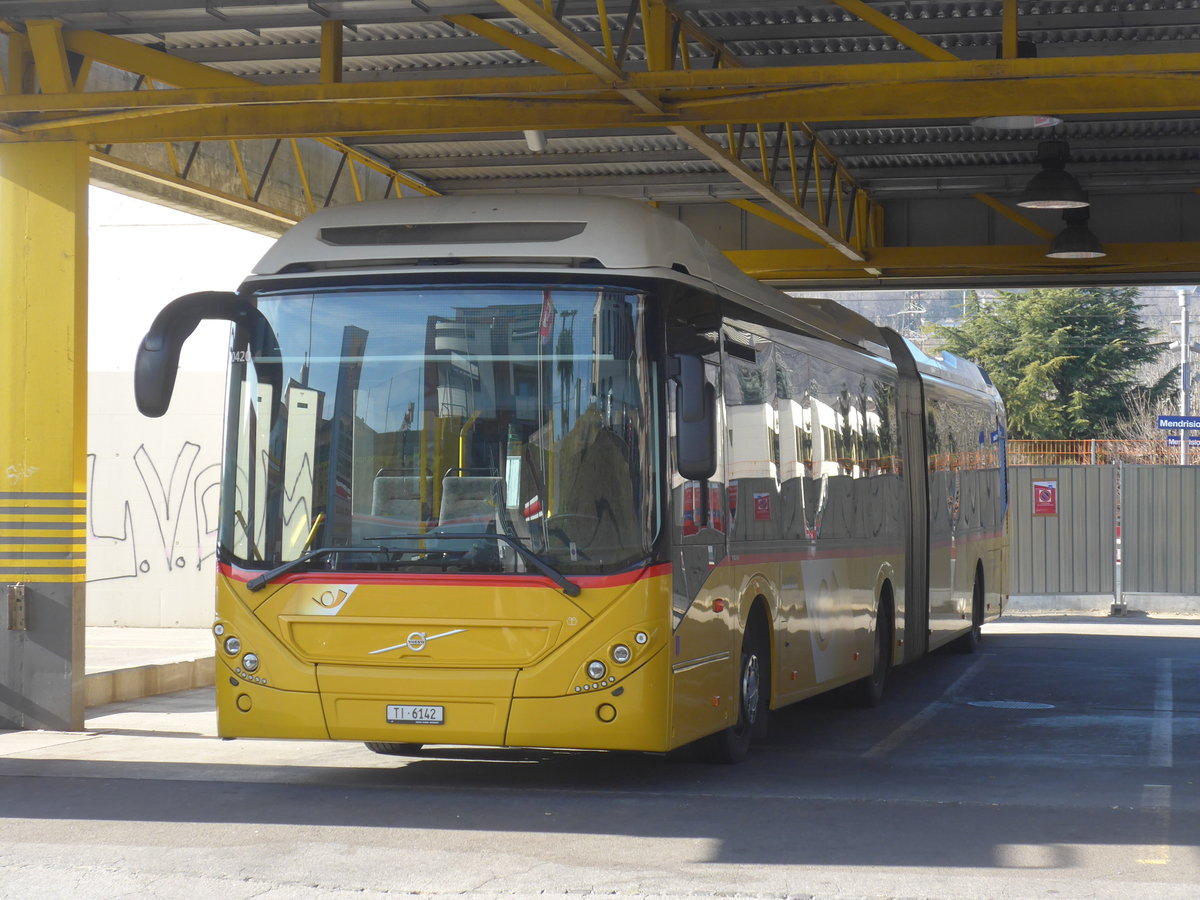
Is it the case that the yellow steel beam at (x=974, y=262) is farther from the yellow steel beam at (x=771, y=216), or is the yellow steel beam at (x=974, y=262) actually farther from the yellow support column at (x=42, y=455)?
the yellow support column at (x=42, y=455)

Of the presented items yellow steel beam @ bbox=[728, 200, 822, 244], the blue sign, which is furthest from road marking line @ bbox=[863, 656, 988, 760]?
the blue sign

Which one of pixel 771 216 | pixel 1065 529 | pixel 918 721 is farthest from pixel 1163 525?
pixel 918 721

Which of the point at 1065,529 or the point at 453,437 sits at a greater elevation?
the point at 453,437

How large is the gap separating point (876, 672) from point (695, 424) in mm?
6504

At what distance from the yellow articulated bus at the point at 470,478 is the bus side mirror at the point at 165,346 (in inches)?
0.5

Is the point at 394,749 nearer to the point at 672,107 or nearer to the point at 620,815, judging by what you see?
the point at 620,815

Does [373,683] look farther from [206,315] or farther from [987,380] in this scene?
[987,380]

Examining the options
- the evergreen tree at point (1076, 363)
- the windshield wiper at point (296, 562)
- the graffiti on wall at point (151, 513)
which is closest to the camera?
the windshield wiper at point (296, 562)

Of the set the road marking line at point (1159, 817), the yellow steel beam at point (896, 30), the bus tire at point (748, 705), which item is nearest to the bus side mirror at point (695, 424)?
the bus tire at point (748, 705)

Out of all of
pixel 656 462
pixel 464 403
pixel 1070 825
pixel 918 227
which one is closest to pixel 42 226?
pixel 464 403

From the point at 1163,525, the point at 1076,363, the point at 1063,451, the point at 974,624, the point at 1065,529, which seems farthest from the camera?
the point at 1076,363

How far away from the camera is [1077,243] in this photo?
56.0 ft

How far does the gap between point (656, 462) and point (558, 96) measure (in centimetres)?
403

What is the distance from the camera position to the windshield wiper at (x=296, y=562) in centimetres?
916
